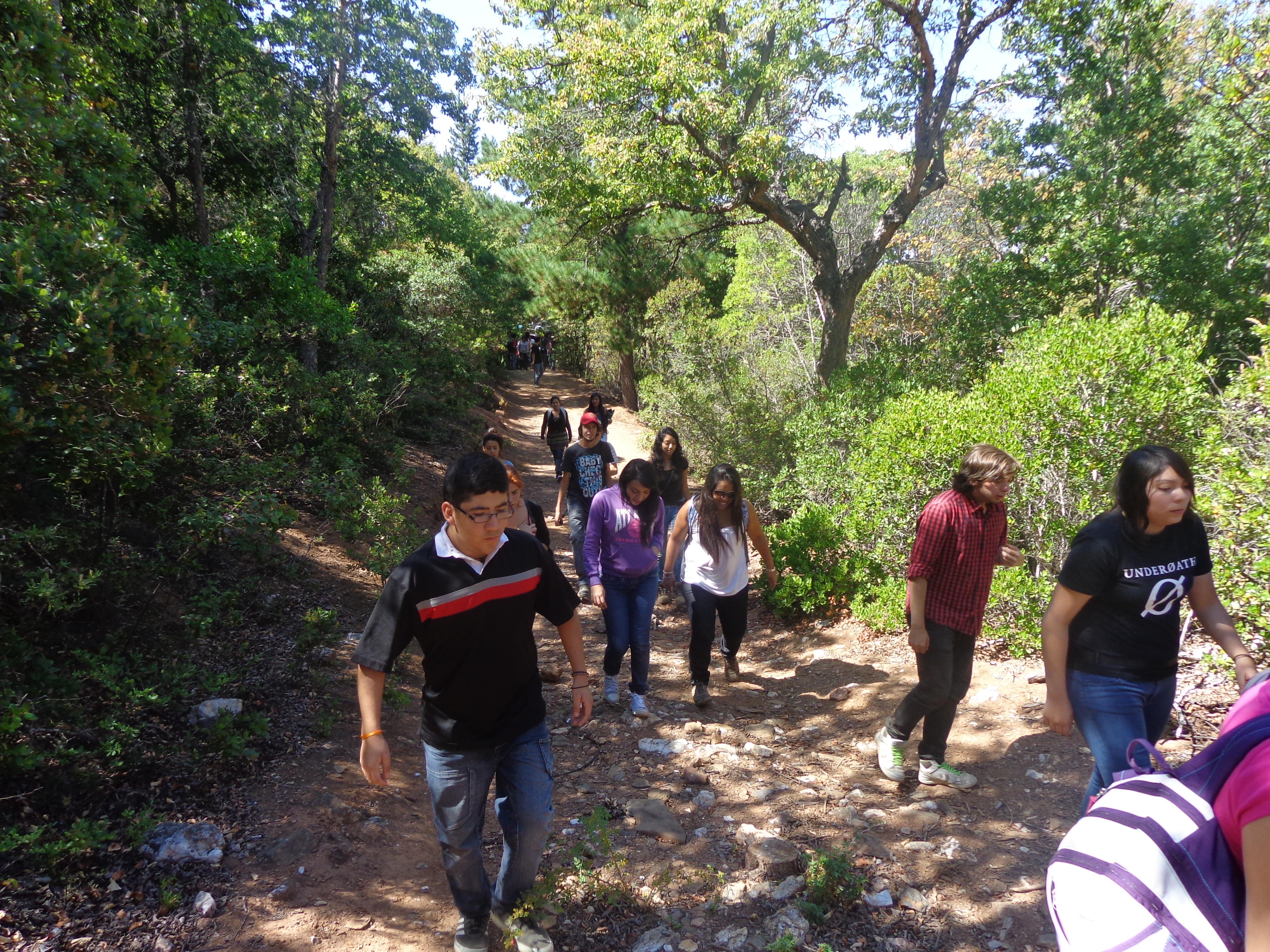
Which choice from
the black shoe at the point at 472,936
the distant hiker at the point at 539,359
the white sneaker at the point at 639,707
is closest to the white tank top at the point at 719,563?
the white sneaker at the point at 639,707

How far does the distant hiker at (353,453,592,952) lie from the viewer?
2428 mm

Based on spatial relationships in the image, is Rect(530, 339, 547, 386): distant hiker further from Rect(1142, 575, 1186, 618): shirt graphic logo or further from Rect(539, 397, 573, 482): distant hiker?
Rect(1142, 575, 1186, 618): shirt graphic logo

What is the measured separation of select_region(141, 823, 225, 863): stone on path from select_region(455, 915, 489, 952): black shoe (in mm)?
1185

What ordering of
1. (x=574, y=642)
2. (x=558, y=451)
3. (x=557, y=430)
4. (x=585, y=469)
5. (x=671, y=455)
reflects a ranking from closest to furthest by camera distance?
(x=574, y=642) < (x=671, y=455) < (x=585, y=469) < (x=557, y=430) < (x=558, y=451)

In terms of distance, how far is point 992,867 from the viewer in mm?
3188

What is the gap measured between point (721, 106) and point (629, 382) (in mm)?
12912

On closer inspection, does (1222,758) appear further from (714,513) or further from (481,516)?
(714,513)

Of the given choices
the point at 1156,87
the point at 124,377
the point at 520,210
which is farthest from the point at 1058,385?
the point at 520,210

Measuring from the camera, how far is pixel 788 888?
3070 millimetres

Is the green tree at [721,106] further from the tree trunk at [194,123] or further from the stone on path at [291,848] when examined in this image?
the stone on path at [291,848]

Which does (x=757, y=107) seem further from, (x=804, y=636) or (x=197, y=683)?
(x=197, y=683)

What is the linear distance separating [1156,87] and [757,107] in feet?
19.1

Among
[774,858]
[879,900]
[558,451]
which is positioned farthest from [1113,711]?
[558,451]

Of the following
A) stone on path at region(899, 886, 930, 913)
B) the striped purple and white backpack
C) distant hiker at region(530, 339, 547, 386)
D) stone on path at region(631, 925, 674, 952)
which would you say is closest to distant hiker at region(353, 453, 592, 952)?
stone on path at region(631, 925, 674, 952)
